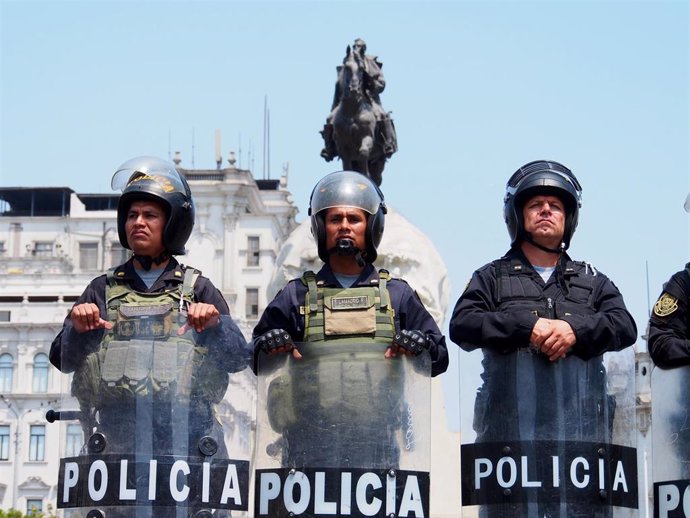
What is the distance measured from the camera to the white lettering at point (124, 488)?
10.4 meters

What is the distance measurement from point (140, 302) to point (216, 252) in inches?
3139

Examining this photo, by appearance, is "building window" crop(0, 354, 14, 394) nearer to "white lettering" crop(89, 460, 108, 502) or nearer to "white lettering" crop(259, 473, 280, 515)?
"white lettering" crop(89, 460, 108, 502)

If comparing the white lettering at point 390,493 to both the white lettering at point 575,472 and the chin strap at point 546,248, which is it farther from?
the chin strap at point 546,248

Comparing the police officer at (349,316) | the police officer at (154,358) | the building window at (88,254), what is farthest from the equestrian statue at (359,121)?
the building window at (88,254)

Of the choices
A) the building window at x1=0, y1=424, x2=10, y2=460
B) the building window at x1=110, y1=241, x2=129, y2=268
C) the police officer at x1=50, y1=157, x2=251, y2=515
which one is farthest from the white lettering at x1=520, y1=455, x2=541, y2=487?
the building window at x1=110, y1=241, x2=129, y2=268

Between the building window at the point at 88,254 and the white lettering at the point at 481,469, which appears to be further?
the building window at the point at 88,254

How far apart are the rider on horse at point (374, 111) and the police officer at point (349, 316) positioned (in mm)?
14052

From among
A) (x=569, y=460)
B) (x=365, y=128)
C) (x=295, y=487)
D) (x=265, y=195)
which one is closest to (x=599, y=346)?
(x=569, y=460)

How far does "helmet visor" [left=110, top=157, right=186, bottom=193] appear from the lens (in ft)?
37.1

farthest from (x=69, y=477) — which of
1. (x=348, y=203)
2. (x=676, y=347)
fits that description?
(x=676, y=347)

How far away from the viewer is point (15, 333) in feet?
264

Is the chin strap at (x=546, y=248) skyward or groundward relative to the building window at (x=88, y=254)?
groundward

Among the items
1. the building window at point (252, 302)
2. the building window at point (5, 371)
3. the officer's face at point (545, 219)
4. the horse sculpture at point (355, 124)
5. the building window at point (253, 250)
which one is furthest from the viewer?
the building window at point (253, 250)

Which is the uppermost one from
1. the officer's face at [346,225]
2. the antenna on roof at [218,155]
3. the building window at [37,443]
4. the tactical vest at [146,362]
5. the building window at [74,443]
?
the antenna on roof at [218,155]
